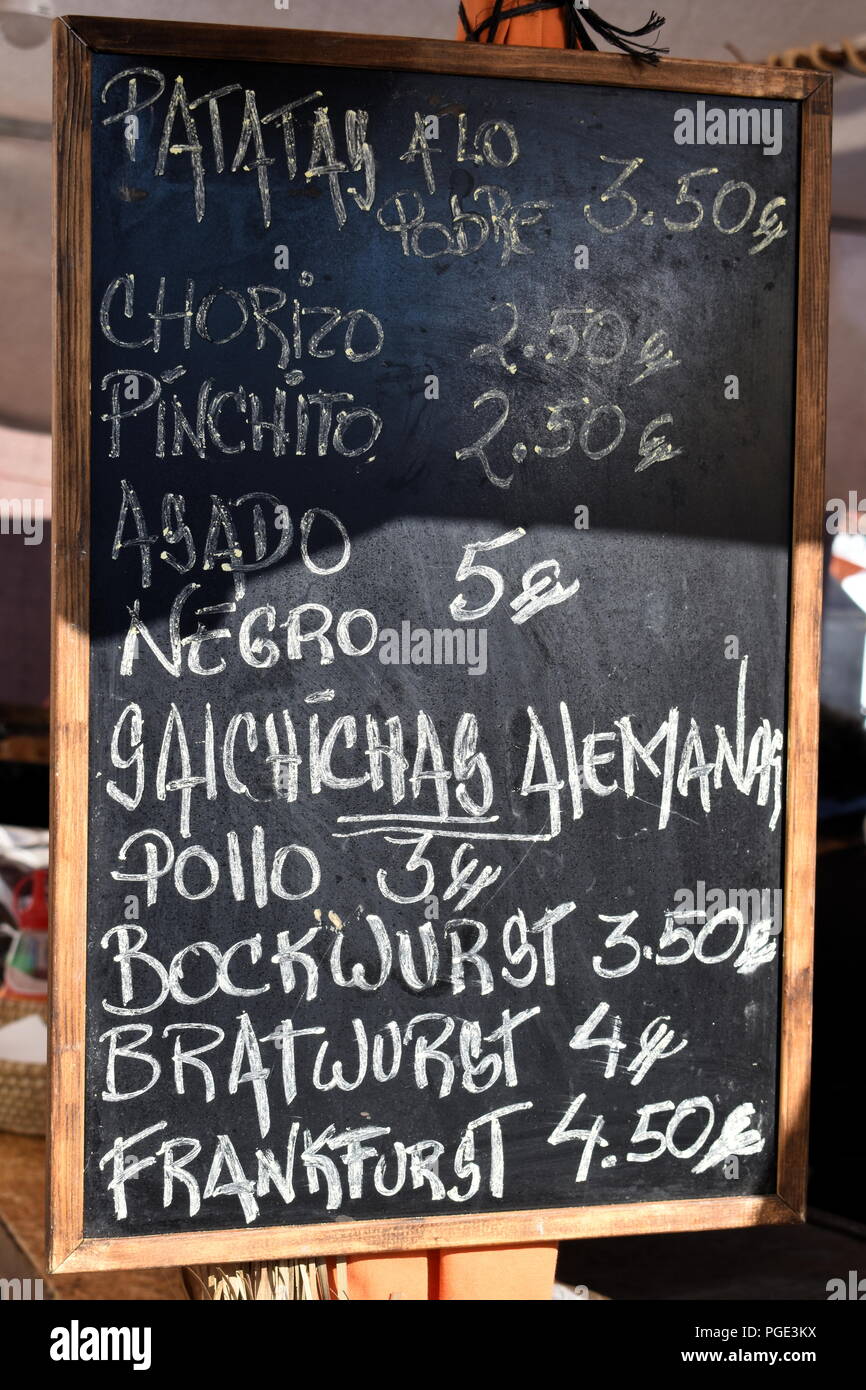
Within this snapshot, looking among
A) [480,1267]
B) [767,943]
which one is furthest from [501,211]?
[480,1267]

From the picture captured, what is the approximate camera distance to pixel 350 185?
1.44 m

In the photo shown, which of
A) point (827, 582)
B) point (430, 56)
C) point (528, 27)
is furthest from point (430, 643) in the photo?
point (827, 582)

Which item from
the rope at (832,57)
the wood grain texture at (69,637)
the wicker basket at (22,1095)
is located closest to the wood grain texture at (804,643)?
the wood grain texture at (69,637)

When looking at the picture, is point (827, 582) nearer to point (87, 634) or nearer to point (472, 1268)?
point (472, 1268)

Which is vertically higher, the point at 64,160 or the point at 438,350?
the point at 64,160

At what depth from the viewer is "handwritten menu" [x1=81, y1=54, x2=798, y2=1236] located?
1431 mm

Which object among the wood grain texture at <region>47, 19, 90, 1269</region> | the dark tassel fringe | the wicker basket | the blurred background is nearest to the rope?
the blurred background

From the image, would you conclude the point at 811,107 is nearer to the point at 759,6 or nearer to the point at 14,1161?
the point at 759,6

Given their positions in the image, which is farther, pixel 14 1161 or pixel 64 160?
pixel 14 1161

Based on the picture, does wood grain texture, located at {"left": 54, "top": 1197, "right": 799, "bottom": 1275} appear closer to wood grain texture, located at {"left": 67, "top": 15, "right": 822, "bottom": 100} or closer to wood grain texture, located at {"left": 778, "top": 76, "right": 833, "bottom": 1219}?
Result: wood grain texture, located at {"left": 778, "top": 76, "right": 833, "bottom": 1219}

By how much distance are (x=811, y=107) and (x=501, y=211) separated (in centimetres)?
44

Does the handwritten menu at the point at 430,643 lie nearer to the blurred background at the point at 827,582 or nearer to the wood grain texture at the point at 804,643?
the wood grain texture at the point at 804,643

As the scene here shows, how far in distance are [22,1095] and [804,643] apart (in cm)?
275
